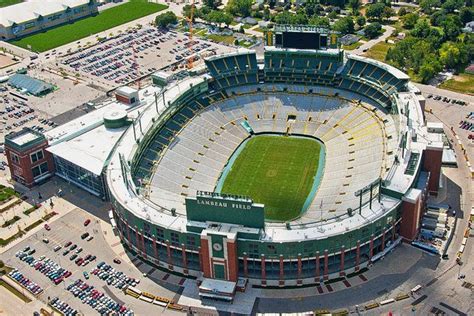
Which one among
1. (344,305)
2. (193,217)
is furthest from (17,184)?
(344,305)

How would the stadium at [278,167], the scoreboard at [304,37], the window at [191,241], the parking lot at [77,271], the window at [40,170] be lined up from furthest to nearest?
the scoreboard at [304,37], the window at [40,170], the window at [191,241], the parking lot at [77,271], the stadium at [278,167]

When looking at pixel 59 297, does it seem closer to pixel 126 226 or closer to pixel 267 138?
pixel 126 226

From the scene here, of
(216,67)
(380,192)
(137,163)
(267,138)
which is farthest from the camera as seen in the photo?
(216,67)

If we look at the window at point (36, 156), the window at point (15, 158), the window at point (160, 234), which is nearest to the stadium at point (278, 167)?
the window at point (160, 234)

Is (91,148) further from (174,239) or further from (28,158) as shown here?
(174,239)

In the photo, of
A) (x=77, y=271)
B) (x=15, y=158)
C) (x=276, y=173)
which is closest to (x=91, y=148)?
(x=15, y=158)

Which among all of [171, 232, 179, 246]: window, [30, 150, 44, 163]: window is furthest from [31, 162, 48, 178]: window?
[171, 232, 179, 246]: window

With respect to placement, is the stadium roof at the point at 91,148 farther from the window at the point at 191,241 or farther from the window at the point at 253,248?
the window at the point at 253,248
